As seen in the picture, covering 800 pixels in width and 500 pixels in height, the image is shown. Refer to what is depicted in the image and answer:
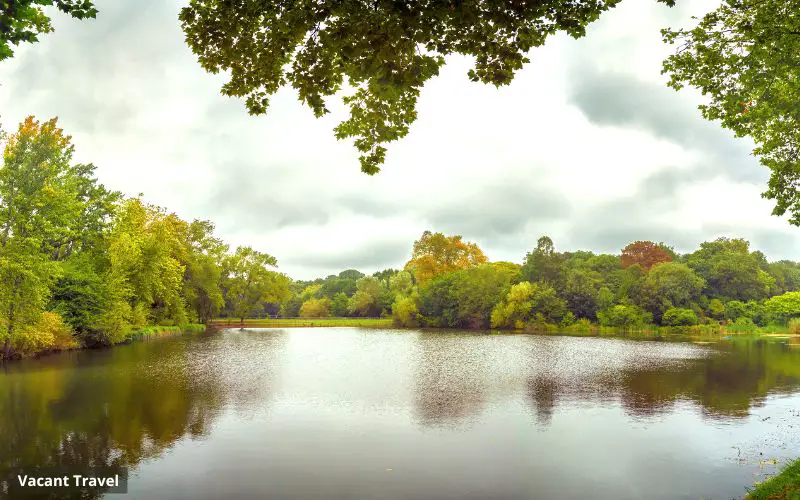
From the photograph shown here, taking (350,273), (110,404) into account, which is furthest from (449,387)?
(350,273)

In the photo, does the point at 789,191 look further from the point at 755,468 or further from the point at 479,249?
the point at 479,249

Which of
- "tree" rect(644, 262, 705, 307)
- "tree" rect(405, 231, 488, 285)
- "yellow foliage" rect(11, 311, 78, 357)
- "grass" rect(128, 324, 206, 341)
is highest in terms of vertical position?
A: "tree" rect(405, 231, 488, 285)

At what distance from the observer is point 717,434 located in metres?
12.6

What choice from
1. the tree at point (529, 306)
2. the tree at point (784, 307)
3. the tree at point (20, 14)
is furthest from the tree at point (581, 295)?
the tree at point (20, 14)

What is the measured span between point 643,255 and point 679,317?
26.4 metres

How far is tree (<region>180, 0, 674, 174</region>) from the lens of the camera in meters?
5.48

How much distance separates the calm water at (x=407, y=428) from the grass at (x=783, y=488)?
1.21 m

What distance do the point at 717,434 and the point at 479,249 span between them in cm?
7951

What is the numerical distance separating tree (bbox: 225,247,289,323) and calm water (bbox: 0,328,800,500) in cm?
5139

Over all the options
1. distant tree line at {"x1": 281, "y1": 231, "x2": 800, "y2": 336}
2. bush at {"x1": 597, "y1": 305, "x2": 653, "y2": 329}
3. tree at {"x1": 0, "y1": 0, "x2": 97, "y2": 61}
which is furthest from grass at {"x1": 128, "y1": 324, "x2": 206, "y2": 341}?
bush at {"x1": 597, "y1": 305, "x2": 653, "y2": 329}

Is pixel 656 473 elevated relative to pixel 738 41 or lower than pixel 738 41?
lower

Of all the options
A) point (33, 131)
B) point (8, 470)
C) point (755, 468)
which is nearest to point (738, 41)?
point (755, 468)

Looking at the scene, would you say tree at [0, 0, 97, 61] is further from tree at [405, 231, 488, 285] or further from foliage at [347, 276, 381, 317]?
foliage at [347, 276, 381, 317]

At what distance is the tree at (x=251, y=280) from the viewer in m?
76.2
